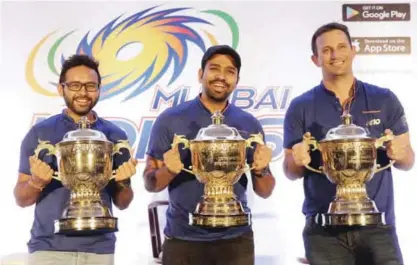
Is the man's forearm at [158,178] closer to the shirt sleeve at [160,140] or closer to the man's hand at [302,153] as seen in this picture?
the shirt sleeve at [160,140]

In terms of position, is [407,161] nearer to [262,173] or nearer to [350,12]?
[262,173]

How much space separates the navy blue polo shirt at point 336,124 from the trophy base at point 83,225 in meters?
0.84

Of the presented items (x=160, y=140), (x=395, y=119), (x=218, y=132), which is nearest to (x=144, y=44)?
(x=160, y=140)

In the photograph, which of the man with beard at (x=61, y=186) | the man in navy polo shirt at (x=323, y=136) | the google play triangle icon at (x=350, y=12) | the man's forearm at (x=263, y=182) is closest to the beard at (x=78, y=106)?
the man with beard at (x=61, y=186)

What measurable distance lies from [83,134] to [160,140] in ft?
1.24

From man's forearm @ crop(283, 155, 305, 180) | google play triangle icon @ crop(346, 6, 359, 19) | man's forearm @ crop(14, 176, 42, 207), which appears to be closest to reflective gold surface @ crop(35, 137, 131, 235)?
man's forearm @ crop(14, 176, 42, 207)

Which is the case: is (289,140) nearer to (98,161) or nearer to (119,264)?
(98,161)

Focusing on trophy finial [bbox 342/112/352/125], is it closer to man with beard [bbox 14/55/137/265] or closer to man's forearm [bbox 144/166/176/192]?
man's forearm [bbox 144/166/176/192]

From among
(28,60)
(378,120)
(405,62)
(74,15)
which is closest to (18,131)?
(28,60)

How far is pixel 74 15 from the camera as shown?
3611 millimetres

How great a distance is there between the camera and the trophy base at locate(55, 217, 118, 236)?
2.59 metres

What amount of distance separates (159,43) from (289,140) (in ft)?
3.71

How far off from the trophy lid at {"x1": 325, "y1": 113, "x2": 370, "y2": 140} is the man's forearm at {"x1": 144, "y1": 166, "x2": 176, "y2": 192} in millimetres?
685

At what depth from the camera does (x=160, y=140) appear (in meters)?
2.88
